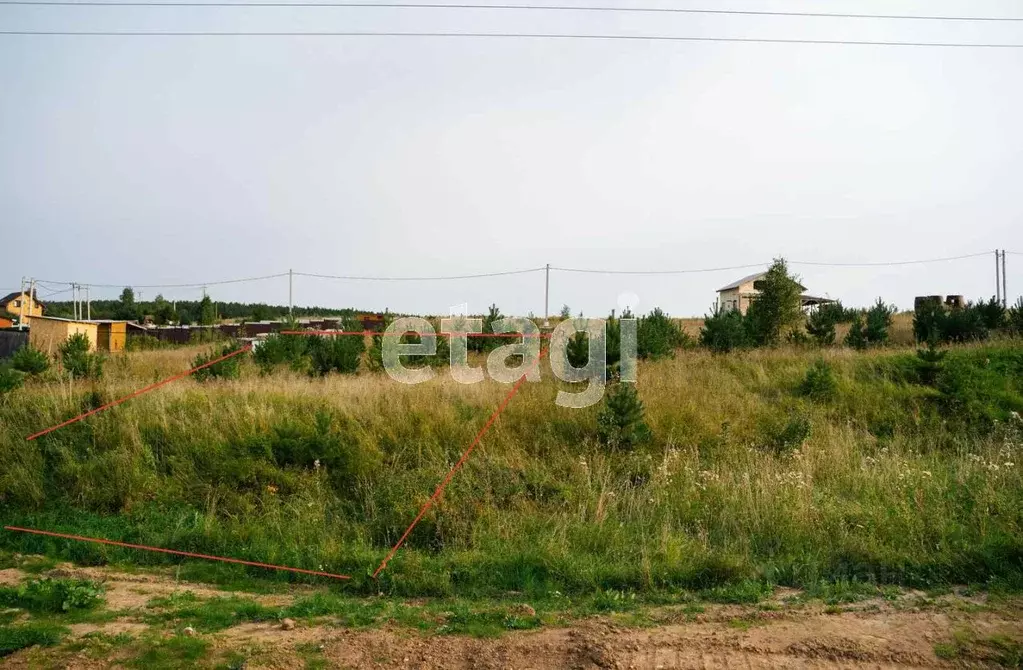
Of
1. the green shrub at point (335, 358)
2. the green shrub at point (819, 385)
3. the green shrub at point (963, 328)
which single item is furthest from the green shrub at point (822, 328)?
the green shrub at point (335, 358)

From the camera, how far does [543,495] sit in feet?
27.4

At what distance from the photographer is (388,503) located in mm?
8016

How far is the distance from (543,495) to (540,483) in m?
0.20

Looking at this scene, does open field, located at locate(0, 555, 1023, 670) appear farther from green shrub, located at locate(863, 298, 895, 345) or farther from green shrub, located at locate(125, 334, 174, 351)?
green shrub, located at locate(125, 334, 174, 351)

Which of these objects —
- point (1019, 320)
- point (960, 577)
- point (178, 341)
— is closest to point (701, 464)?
point (960, 577)

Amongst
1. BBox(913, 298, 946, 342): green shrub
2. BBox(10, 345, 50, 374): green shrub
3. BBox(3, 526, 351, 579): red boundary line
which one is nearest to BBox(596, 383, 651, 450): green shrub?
BBox(3, 526, 351, 579): red boundary line

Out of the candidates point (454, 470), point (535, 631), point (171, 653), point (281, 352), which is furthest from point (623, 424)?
point (281, 352)

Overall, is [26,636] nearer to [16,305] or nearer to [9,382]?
[9,382]

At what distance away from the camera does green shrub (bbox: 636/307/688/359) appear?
16953 mm

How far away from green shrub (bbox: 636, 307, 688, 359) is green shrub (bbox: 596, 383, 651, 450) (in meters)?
6.43

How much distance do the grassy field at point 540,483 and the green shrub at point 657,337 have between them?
3.49m

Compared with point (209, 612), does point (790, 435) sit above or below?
above

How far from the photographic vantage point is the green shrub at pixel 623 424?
32.9 ft

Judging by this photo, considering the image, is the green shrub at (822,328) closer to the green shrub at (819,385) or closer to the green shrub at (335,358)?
the green shrub at (819,385)
